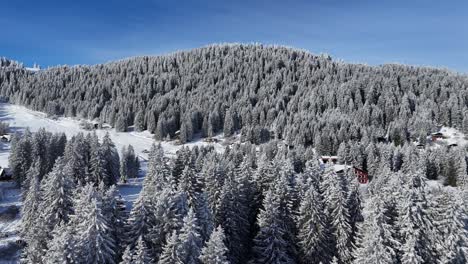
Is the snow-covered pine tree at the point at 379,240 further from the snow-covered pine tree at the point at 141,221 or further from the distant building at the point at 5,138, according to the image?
the distant building at the point at 5,138

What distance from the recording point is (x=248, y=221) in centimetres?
4562

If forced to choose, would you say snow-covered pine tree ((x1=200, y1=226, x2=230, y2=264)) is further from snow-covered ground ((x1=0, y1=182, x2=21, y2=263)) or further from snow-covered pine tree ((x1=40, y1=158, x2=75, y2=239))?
snow-covered ground ((x1=0, y1=182, x2=21, y2=263))

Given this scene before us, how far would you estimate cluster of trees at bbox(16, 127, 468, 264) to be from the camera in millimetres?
32469

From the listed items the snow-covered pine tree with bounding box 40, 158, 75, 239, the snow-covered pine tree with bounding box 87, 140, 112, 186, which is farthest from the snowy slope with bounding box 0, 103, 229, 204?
the snow-covered pine tree with bounding box 40, 158, 75, 239

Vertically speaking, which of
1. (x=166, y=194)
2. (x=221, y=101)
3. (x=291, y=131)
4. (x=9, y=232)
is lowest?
(x=9, y=232)

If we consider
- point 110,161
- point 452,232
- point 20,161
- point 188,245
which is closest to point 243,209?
point 188,245

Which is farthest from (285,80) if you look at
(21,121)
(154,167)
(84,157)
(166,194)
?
(166,194)

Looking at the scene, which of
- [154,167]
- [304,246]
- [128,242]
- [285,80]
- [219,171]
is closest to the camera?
[128,242]

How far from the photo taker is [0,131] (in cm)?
12500

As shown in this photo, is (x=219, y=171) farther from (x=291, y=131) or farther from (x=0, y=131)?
(x=0, y=131)

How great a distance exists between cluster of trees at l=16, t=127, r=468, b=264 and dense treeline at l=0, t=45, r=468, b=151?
76.8 metres

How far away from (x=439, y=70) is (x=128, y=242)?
673 feet

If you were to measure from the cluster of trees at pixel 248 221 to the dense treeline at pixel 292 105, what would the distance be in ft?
252

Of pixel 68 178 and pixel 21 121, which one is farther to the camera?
pixel 21 121
